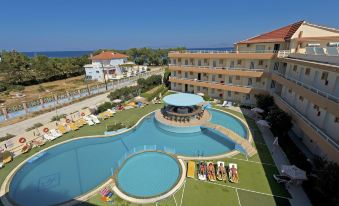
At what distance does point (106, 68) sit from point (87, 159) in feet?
176

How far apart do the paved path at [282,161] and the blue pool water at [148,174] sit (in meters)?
10.5

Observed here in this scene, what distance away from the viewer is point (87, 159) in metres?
22.9

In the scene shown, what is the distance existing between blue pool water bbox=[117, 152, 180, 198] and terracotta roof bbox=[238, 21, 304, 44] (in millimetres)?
28141

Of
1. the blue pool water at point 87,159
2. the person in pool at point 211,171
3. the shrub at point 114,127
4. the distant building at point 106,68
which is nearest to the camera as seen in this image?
the blue pool water at point 87,159

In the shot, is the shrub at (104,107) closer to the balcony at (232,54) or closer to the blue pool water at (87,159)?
the blue pool water at (87,159)

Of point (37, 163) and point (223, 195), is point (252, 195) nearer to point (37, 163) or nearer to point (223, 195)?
point (223, 195)

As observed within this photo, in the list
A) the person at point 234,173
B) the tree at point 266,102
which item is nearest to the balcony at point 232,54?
the tree at point 266,102

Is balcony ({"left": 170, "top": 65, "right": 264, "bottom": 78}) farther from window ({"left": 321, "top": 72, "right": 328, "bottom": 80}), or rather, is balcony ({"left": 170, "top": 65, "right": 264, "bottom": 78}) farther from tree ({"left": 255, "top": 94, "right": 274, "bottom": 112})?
window ({"left": 321, "top": 72, "right": 328, "bottom": 80})

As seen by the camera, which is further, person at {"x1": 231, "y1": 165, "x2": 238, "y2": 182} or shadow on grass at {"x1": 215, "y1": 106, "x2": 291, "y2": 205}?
person at {"x1": 231, "y1": 165, "x2": 238, "y2": 182}

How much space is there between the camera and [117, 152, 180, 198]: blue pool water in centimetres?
1729

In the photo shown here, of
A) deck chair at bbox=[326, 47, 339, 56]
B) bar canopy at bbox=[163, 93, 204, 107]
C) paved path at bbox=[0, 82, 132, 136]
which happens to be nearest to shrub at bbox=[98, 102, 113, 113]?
paved path at bbox=[0, 82, 132, 136]

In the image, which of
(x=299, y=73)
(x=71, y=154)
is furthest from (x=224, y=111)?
(x=71, y=154)

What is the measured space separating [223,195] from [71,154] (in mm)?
19463

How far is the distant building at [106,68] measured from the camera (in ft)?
230
